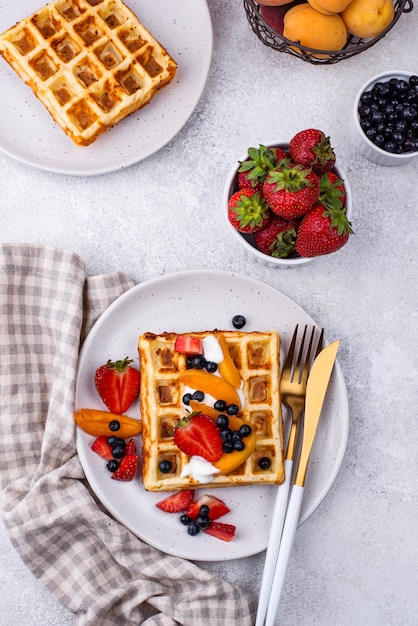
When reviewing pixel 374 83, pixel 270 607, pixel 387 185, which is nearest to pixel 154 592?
pixel 270 607

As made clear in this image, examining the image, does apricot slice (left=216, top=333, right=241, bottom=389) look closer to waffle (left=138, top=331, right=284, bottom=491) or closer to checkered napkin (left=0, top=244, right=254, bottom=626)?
waffle (left=138, top=331, right=284, bottom=491)

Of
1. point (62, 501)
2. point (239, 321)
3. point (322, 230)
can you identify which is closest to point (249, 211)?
point (322, 230)

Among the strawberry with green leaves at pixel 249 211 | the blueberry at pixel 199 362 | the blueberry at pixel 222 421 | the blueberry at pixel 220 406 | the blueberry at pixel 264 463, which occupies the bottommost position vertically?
the blueberry at pixel 264 463

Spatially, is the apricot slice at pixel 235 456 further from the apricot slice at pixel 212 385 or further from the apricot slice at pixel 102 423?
the apricot slice at pixel 102 423

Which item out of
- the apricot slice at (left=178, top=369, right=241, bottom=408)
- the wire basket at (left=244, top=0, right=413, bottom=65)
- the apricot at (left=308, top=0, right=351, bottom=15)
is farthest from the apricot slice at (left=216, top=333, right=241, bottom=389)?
the apricot at (left=308, top=0, right=351, bottom=15)

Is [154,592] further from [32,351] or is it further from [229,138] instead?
[229,138]

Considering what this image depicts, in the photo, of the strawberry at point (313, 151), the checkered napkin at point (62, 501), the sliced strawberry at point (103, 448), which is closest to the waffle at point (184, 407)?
the sliced strawberry at point (103, 448)

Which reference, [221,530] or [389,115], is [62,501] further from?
[389,115]
